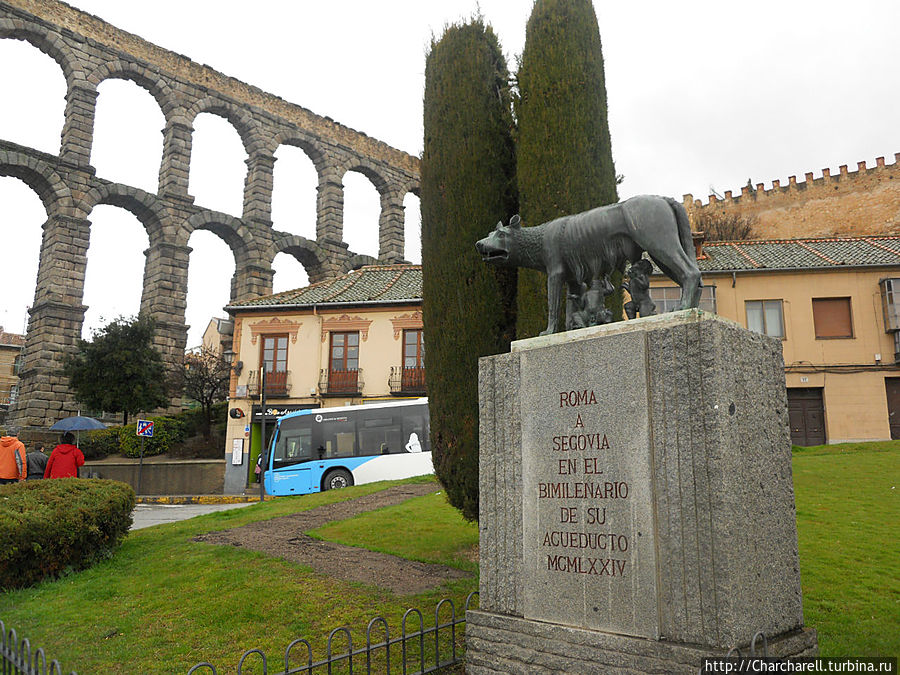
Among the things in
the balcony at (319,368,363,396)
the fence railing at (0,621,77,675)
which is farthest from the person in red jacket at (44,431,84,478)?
the balcony at (319,368,363,396)

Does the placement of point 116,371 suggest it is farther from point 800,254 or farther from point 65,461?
point 800,254

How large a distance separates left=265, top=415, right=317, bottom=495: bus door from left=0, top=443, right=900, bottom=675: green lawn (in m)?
10.1

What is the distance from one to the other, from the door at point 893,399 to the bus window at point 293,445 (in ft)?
63.8

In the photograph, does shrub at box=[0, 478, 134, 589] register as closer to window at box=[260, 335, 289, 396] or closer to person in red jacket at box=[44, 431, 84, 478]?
person in red jacket at box=[44, 431, 84, 478]

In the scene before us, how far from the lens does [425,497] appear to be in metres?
13.3

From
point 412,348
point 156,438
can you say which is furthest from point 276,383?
point 412,348

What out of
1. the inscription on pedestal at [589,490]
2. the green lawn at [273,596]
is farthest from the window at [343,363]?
the inscription on pedestal at [589,490]

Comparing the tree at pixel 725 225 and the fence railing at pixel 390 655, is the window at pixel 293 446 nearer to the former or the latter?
the fence railing at pixel 390 655

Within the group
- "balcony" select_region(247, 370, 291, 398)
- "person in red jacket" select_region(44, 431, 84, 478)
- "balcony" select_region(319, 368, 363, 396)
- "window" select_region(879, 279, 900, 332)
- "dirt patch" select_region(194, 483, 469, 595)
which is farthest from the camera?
"balcony" select_region(247, 370, 291, 398)

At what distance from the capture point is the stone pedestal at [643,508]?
12.3 feet

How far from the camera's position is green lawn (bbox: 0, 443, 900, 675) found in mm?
5641

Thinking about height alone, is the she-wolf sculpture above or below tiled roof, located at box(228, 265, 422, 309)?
below

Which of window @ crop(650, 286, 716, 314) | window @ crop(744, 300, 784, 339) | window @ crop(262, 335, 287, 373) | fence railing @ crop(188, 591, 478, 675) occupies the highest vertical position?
window @ crop(650, 286, 716, 314)

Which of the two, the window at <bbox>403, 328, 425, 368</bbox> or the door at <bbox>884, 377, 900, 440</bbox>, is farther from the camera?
the window at <bbox>403, 328, 425, 368</bbox>
